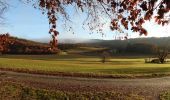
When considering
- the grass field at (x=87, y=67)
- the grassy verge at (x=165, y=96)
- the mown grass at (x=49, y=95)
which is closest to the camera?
the mown grass at (x=49, y=95)

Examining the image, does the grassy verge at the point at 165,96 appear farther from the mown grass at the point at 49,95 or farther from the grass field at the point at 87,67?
the grass field at the point at 87,67

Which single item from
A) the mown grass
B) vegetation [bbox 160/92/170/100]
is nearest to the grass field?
vegetation [bbox 160/92/170/100]

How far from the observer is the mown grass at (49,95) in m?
23.6

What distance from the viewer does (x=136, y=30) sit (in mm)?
10281

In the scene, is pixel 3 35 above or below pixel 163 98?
above

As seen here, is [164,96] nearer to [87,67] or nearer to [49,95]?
[49,95]

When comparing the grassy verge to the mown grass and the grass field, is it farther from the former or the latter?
the grass field

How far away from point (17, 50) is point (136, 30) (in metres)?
96.6

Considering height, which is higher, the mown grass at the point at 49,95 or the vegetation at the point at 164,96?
the mown grass at the point at 49,95

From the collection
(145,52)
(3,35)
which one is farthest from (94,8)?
(145,52)

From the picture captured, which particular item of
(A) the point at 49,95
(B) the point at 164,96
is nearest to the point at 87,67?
(B) the point at 164,96

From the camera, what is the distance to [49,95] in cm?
2422

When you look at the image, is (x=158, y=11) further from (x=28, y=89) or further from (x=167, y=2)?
(x=28, y=89)

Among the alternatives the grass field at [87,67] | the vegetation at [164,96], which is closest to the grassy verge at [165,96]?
the vegetation at [164,96]
